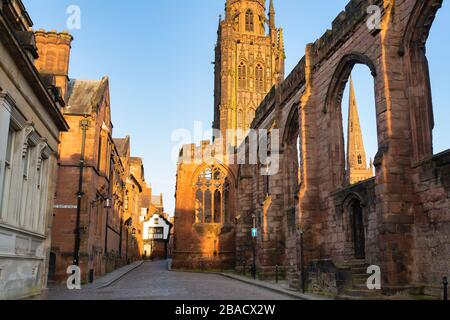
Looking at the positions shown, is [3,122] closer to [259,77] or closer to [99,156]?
[99,156]

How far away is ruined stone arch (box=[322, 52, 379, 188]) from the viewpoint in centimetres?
1923

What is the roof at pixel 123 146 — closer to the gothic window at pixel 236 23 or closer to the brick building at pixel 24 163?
the brick building at pixel 24 163

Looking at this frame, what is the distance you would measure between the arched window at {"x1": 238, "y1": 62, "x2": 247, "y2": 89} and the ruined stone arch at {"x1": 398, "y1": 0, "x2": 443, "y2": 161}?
57.5 m

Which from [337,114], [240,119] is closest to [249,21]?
[240,119]

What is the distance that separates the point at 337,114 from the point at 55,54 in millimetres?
15021

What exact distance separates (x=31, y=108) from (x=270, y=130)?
19.1 m

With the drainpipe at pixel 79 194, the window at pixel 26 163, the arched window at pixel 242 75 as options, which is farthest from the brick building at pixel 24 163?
the arched window at pixel 242 75

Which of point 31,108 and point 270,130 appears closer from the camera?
point 31,108

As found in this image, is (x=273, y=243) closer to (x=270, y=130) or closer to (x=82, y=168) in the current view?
(x=270, y=130)

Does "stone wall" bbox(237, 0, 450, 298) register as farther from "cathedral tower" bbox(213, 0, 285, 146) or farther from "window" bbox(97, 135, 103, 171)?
"cathedral tower" bbox(213, 0, 285, 146)

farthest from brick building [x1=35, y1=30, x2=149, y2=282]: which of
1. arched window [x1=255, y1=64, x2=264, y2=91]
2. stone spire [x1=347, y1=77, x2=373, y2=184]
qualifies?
stone spire [x1=347, y1=77, x2=373, y2=184]

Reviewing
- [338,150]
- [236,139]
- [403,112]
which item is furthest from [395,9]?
[236,139]

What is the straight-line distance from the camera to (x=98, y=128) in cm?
2617

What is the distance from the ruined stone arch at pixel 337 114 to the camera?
19.2 meters
